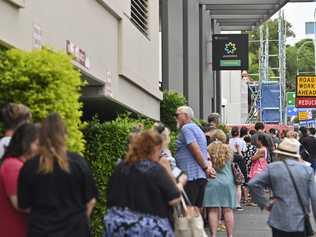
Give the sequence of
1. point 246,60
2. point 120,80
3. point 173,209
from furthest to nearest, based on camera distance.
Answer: point 246,60, point 120,80, point 173,209

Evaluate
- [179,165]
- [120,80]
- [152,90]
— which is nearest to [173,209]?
[179,165]

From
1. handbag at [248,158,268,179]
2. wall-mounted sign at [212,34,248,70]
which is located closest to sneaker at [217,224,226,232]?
handbag at [248,158,268,179]

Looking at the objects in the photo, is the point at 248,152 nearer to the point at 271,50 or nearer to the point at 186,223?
the point at 186,223

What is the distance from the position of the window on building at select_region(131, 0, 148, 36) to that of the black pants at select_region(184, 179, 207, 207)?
7.25m

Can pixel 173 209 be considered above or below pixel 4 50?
below

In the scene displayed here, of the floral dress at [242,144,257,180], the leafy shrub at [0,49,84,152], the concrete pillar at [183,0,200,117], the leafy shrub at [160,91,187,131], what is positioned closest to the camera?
the leafy shrub at [0,49,84,152]

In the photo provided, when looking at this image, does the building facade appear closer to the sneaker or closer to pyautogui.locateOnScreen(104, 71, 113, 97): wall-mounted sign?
pyautogui.locateOnScreen(104, 71, 113, 97): wall-mounted sign

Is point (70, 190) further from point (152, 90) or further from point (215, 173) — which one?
point (152, 90)

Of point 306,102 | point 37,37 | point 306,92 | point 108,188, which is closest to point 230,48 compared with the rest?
point 306,92

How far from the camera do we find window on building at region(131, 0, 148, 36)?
1883cm

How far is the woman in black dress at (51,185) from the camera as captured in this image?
21.7 feet

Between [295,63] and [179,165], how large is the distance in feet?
402

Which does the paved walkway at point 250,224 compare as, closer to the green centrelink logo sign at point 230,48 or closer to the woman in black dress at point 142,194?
the woman in black dress at point 142,194

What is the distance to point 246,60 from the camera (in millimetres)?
40031
